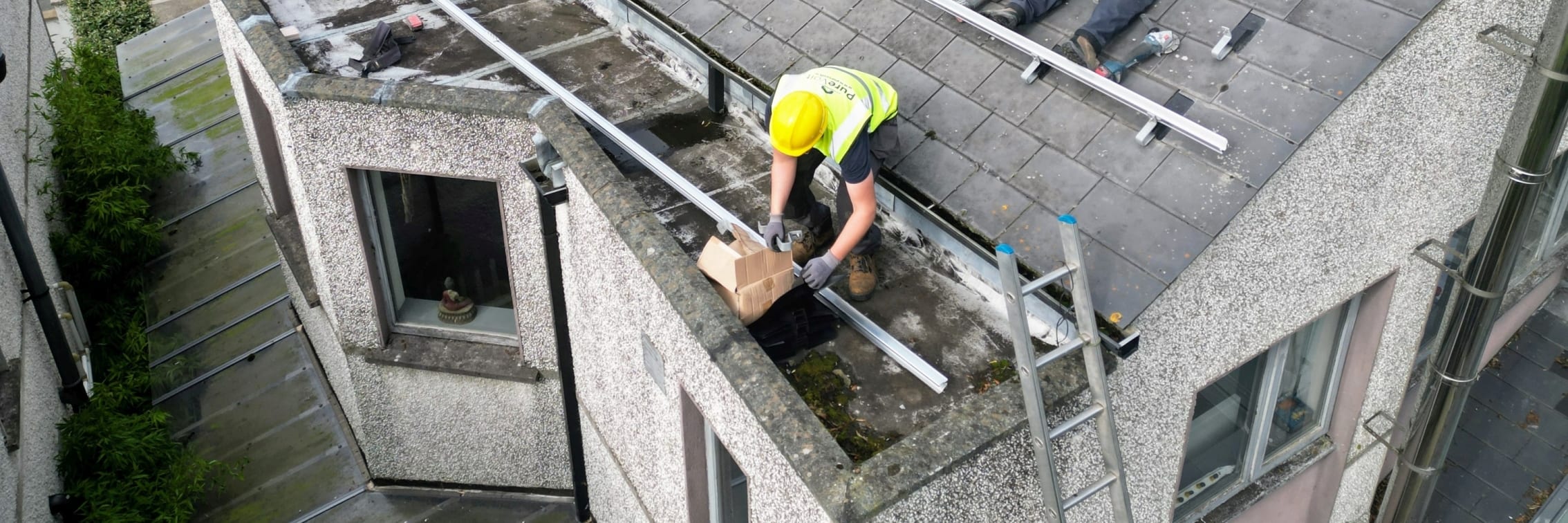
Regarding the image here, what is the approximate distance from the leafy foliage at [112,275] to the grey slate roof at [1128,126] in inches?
258

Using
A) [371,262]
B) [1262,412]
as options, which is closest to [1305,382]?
[1262,412]

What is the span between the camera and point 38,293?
9336 millimetres

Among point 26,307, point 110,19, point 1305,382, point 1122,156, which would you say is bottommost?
point 110,19

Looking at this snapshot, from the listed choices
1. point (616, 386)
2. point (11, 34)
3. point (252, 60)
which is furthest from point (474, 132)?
point (11, 34)

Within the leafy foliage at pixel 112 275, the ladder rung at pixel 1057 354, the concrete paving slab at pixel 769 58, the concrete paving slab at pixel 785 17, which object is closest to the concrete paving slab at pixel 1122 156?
the ladder rung at pixel 1057 354

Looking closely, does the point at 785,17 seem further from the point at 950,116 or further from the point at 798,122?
the point at 798,122

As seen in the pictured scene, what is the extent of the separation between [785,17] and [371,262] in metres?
3.44

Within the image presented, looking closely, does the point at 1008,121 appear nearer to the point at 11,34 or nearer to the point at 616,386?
the point at 616,386

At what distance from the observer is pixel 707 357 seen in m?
4.86

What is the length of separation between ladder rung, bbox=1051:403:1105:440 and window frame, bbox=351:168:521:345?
4.01m

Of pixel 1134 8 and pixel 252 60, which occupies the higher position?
pixel 1134 8

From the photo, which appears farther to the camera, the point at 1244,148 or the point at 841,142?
the point at 841,142

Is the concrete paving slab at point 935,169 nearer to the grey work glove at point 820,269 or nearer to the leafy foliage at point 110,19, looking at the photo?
the grey work glove at point 820,269

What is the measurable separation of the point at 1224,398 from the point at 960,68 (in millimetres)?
2431
